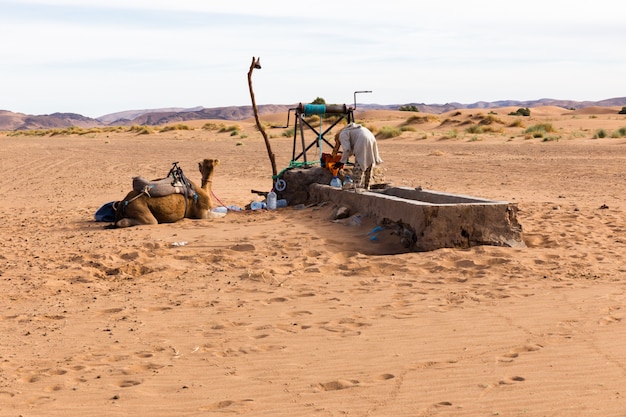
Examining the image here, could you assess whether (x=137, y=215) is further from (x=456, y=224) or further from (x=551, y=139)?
(x=551, y=139)

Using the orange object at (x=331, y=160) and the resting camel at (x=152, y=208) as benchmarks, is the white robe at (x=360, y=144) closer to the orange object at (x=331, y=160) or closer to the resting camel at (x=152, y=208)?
the orange object at (x=331, y=160)

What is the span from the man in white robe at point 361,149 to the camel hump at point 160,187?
2577mm

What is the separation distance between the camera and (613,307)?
7.27m

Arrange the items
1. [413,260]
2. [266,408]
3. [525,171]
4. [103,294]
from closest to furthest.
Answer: [266,408] < [103,294] < [413,260] < [525,171]

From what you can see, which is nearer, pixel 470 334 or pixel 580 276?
pixel 470 334

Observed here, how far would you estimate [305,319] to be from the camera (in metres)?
7.14

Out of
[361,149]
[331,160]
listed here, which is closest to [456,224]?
[361,149]

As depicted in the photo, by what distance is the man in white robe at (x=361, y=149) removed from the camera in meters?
12.6

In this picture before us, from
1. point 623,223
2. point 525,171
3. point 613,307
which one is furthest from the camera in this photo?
point 525,171

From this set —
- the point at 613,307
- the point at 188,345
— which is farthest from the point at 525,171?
the point at 188,345

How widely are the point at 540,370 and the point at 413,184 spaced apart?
13754 mm

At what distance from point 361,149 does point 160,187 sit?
10.3 ft

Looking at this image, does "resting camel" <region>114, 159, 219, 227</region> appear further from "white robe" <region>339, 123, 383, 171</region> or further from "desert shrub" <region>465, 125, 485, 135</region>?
"desert shrub" <region>465, 125, 485, 135</region>

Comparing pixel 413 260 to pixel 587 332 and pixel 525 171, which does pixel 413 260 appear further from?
pixel 525 171
